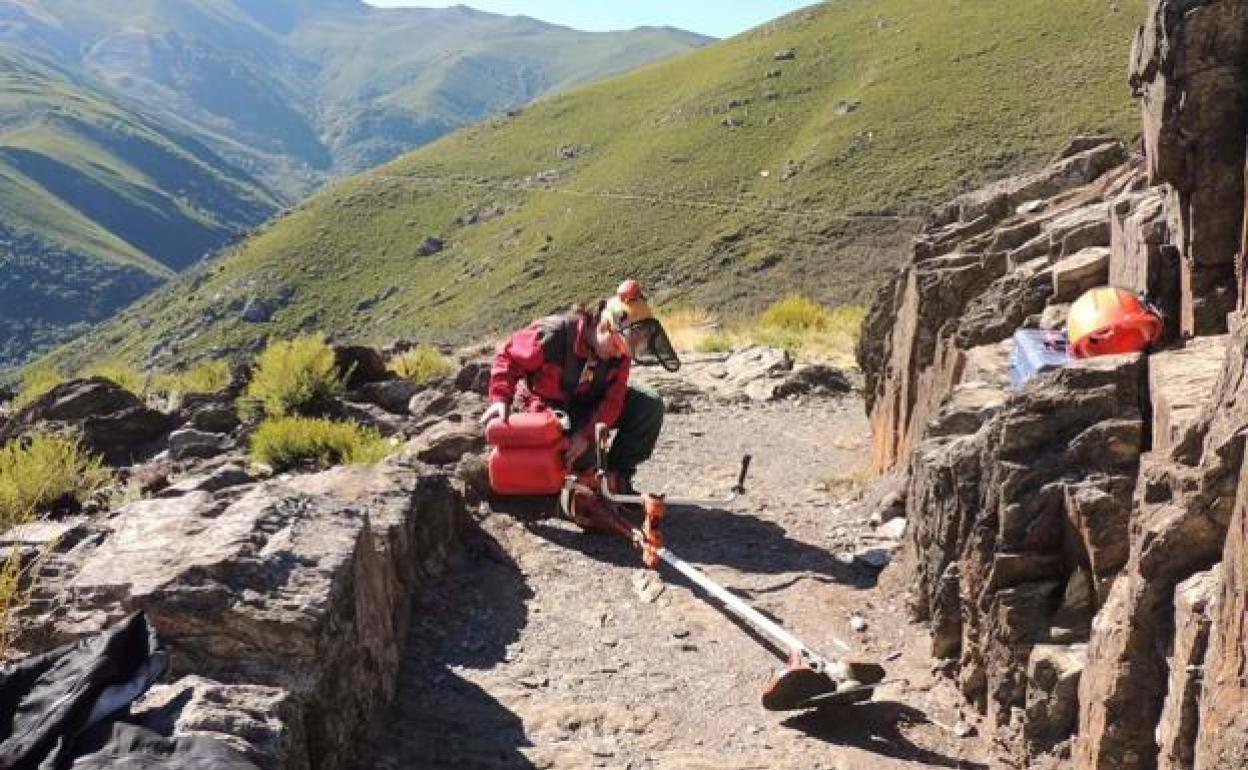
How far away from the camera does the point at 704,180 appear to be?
3014 inches

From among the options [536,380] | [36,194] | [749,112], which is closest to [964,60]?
[749,112]

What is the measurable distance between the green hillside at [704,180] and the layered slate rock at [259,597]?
45.7 m

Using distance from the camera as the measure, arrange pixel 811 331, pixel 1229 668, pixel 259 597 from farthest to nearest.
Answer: pixel 811 331 → pixel 259 597 → pixel 1229 668

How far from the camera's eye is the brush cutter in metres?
5.44

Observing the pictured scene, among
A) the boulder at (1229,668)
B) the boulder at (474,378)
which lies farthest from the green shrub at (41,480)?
the boulder at (1229,668)

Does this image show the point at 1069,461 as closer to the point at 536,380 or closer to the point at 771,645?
the point at 771,645

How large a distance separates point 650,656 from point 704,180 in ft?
236

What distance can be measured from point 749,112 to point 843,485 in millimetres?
78387

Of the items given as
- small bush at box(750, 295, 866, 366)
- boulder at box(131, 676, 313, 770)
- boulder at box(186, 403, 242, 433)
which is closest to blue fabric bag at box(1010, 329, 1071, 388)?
boulder at box(131, 676, 313, 770)

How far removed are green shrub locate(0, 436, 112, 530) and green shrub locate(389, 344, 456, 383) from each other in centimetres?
647

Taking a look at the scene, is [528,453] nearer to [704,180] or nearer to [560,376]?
[560,376]

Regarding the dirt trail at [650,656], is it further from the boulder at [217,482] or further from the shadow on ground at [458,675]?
the boulder at [217,482]

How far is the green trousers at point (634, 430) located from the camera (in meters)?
9.04

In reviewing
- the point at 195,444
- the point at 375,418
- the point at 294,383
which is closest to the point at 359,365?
the point at 294,383
